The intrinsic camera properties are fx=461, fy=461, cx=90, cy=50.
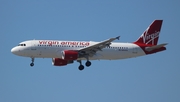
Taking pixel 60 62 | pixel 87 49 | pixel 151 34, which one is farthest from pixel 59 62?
pixel 151 34

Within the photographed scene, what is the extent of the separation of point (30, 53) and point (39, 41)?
108 inches

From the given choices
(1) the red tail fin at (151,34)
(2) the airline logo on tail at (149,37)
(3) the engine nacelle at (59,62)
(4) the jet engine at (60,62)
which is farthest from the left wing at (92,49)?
(2) the airline logo on tail at (149,37)

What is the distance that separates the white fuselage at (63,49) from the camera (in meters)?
77.7

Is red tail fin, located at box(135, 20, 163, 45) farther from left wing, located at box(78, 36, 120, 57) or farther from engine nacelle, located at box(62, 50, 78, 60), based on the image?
engine nacelle, located at box(62, 50, 78, 60)

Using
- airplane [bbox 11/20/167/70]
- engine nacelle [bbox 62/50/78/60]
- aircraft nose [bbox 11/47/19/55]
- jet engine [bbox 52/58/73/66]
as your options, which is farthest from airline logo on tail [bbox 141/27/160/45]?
aircraft nose [bbox 11/47/19/55]

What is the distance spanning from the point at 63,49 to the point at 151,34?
18479 mm

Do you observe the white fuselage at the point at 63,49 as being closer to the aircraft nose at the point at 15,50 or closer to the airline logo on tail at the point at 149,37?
the aircraft nose at the point at 15,50

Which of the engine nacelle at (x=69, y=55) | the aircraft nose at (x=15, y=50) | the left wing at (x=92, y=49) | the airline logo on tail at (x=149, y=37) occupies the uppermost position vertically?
the airline logo on tail at (x=149, y=37)

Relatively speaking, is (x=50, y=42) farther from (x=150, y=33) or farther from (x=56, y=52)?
(x=150, y=33)

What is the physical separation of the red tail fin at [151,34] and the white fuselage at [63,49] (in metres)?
3.36

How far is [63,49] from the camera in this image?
79125 mm

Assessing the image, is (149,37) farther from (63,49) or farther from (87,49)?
(63,49)

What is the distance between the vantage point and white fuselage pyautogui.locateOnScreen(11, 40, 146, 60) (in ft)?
255

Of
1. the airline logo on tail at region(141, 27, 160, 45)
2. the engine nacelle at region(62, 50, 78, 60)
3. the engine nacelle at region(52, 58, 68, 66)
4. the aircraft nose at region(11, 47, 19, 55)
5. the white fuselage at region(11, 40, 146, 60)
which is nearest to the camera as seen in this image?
the white fuselage at region(11, 40, 146, 60)
